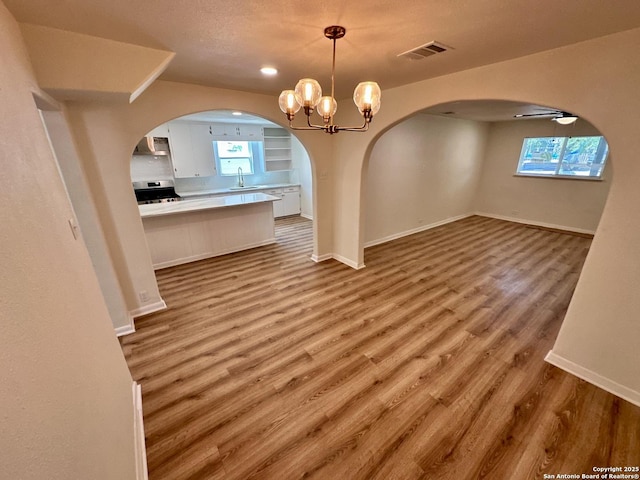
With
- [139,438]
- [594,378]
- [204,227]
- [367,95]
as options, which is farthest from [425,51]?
[204,227]

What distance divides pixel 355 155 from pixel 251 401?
3.11 m

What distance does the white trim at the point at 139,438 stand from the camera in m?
1.42

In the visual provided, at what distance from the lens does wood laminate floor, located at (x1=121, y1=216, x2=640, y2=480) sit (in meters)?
1.54

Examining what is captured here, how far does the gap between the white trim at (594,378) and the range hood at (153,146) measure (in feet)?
23.0

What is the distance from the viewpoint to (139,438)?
5.15ft

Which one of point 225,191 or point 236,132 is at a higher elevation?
point 236,132

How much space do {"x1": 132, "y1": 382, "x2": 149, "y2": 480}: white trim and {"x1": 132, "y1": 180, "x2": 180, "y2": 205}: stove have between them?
466cm

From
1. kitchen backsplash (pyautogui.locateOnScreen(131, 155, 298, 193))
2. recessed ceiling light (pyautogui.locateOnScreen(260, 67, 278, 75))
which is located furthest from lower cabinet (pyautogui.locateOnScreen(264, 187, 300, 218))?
recessed ceiling light (pyautogui.locateOnScreen(260, 67, 278, 75))

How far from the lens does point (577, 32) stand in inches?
61.1

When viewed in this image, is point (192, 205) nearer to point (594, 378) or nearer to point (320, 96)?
point (320, 96)

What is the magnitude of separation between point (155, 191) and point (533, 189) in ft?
28.9

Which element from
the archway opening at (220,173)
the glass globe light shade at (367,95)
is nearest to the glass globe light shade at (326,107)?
the glass globe light shade at (367,95)

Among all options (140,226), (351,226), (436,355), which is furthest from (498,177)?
(140,226)

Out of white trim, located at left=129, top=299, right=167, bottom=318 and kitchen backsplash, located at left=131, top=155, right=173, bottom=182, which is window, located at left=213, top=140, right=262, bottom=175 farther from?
Answer: white trim, located at left=129, top=299, right=167, bottom=318
